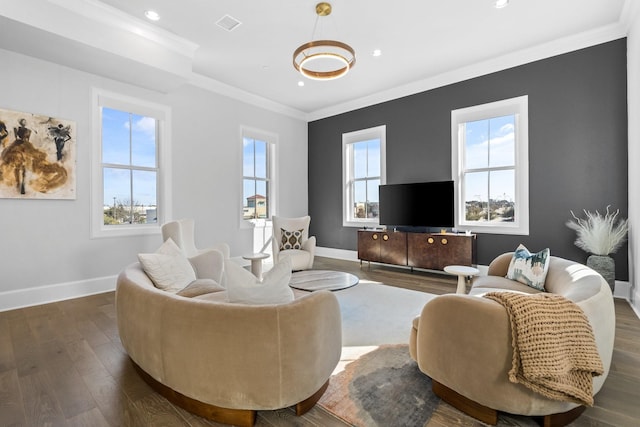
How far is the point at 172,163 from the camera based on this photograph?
4918 millimetres

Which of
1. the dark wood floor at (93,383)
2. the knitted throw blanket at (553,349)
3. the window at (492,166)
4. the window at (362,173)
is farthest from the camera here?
the window at (362,173)

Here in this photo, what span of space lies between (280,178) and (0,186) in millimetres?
4265

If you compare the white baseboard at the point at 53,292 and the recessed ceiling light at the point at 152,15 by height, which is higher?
the recessed ceiling light at the point at 152,15

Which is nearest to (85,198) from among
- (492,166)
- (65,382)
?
(65,382)

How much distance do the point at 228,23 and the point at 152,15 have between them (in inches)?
33.5

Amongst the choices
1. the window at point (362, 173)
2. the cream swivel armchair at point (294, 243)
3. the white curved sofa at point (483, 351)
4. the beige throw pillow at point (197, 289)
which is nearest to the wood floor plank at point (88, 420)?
the beige throw pillow at point (197, 289)

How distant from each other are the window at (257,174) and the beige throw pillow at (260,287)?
4468 millimetres

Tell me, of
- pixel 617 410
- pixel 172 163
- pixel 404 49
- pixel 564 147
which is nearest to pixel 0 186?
pixel 172 163

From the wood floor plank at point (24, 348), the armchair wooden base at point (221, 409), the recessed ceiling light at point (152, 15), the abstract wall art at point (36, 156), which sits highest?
the recessed ceiling light at point (152, 15)

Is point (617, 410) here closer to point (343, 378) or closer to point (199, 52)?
point (343, 378)

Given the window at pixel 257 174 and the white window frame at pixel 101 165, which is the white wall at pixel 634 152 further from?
the white window frame at pixel 101 165

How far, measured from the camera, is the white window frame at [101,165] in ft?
13.5

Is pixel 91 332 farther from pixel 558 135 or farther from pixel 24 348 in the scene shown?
pixel 558 135

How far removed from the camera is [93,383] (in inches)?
78.8
